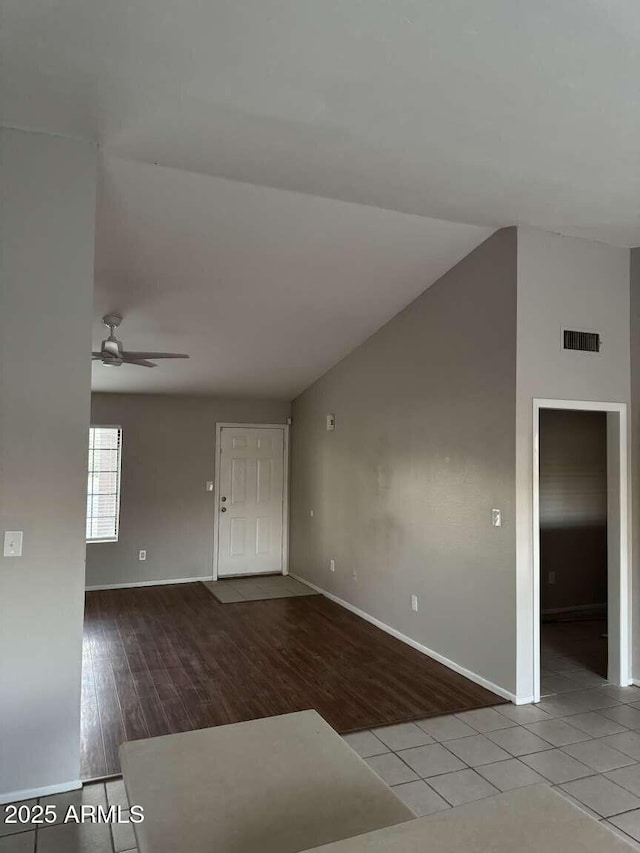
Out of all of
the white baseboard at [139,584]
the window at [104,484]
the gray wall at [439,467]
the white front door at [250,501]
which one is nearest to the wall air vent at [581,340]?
the gray wall at [439,467]

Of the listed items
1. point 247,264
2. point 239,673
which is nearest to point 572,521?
point 239,673

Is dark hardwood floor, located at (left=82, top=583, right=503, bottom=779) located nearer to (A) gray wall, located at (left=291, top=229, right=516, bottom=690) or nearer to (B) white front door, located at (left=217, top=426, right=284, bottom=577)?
(A) gray wall, located at (left=291, top=229, right=516, bottom=690)

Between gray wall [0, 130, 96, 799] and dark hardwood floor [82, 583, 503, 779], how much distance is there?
44 centimetres

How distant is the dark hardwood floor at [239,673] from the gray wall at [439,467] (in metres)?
0.35

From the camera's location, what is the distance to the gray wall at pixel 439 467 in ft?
13.2

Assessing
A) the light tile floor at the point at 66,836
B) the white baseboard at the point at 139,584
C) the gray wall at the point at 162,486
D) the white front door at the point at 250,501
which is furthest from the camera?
the white front door at the point at 250,501

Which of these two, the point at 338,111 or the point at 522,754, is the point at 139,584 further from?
the point at 338,111

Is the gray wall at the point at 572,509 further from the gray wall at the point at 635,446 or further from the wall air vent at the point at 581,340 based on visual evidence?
the wall air vent at the point at 581,340

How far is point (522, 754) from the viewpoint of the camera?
10.3 feet

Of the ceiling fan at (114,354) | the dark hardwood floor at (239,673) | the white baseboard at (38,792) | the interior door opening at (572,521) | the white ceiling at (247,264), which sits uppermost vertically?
the white ceiling at (247,264)

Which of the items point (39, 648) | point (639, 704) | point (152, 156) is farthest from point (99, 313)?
point (639, 704)

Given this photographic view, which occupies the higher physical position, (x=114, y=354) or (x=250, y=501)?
(x=114, y=354)

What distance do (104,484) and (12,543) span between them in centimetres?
447

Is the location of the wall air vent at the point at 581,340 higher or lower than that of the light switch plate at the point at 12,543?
higher
